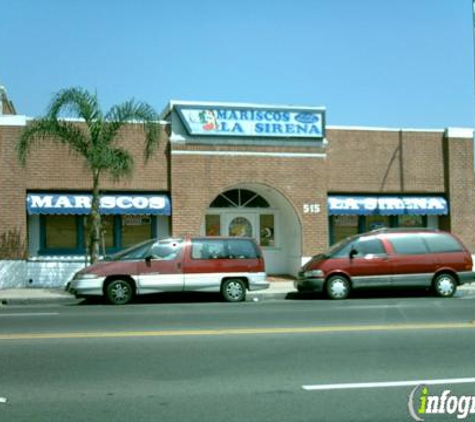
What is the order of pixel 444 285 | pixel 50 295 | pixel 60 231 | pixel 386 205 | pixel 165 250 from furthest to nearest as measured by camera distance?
1. pixel 386 205
2. pixel 60 231
3. pixel 50 295
4. pixel 444 285
5. pixel 165 250

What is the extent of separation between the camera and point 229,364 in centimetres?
845

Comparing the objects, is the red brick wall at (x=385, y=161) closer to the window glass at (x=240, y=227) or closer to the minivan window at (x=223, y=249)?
the window glass at (x=240, y=227)

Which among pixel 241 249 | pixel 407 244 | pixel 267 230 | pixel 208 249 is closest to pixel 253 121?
pixel 267 230

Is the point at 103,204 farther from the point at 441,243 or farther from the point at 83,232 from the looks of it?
the point at 441,243

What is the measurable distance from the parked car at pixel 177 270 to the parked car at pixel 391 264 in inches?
63.2

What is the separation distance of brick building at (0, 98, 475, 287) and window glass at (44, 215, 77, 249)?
30 millimetres

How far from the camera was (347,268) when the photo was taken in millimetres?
17625

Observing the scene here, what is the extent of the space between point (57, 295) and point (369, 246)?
8116mm

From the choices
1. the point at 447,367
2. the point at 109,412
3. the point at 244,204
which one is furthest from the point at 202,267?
the point at 109,412

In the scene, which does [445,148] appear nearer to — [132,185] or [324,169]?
[324,169]

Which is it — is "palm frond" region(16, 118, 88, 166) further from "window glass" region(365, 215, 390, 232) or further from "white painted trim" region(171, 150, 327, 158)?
"window glass" region(365, 215, 390, 232)

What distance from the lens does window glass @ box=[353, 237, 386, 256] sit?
58.5 feet

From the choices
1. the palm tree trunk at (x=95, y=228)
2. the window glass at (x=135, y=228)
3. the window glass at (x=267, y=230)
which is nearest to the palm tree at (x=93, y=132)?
the palm tree trunk at (x=95, y=228)

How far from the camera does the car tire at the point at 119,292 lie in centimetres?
1638
